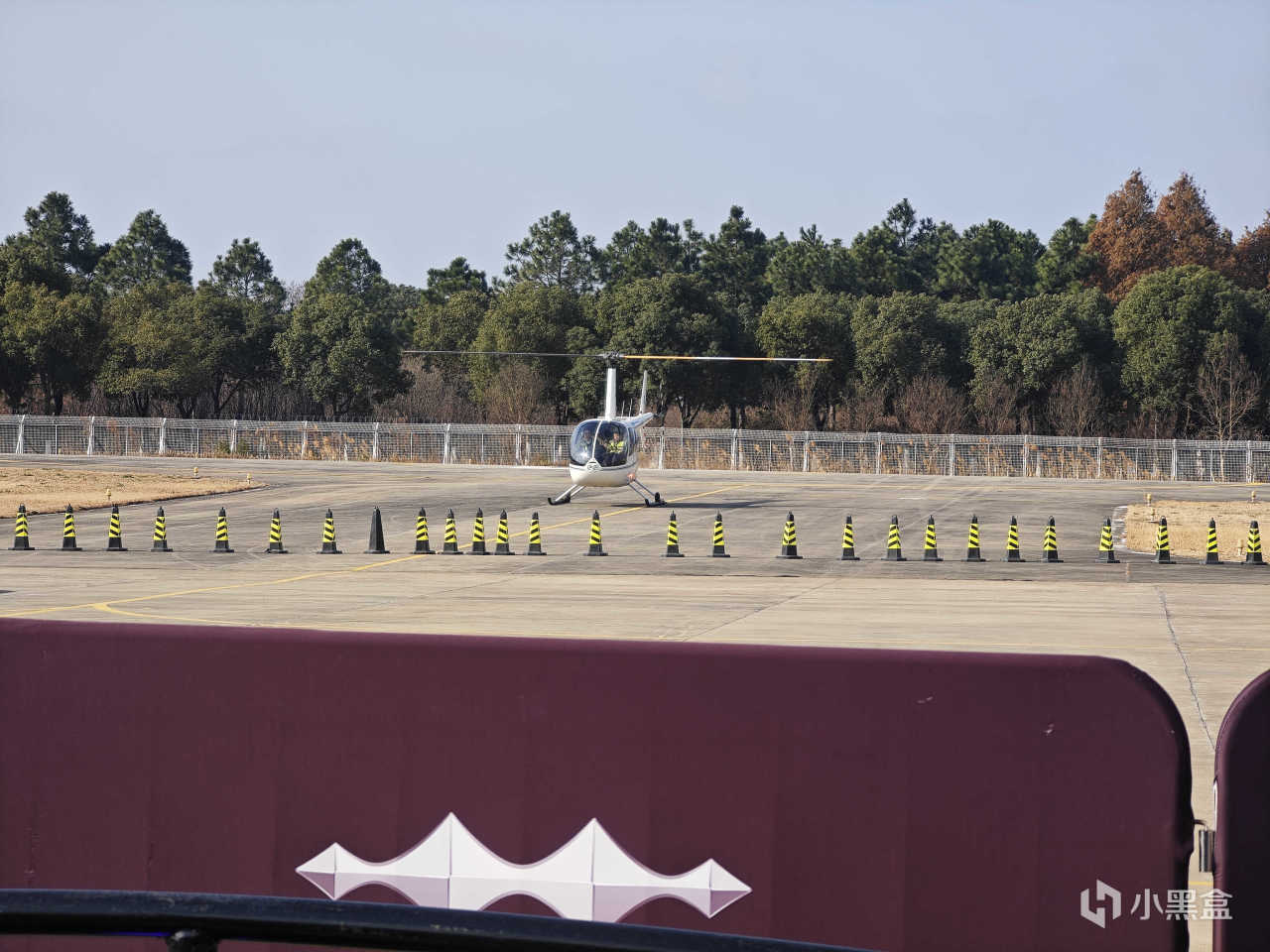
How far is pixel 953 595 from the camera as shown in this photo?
23500 millimetres

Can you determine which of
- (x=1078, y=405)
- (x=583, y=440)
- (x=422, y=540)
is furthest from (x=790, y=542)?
(x=1078, y=405)

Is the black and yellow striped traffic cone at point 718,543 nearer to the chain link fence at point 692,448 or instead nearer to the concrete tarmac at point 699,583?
the concrete tarmac at point 699,583

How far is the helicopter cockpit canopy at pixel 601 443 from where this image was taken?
39125mm

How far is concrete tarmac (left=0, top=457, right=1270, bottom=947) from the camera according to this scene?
1845 centimetres

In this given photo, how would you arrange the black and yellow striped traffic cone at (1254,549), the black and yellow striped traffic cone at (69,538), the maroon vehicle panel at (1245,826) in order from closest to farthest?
the maroon vehicle panel at (1245,826)
the black and yellow striped traffic cone at (1254,549)
the black and yellow striped traffic cone at (69,538)

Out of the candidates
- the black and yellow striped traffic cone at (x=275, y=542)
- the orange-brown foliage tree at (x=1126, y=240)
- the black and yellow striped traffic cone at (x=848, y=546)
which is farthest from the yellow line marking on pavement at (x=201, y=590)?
the orange-brown foliage tree at (x=1126, y=240)

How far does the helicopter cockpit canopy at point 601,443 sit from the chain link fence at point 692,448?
28864 mm

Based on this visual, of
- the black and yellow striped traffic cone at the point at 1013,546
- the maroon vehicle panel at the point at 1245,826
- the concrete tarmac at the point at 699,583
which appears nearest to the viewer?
the maroon vehicle panel at the point at 1245,826

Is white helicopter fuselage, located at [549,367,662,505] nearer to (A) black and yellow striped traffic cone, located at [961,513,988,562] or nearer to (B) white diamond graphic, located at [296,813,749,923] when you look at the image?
(A) black and yellow striped traffic cone, located at [961,513,988,562]

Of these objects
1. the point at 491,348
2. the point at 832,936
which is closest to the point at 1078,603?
the point at 832,936

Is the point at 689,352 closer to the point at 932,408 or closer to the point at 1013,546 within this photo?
the point at 932,408

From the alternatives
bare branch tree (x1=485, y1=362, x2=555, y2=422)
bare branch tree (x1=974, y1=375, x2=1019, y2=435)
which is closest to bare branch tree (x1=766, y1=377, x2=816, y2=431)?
bare branch tree (x1=974, y1=375, x2=1019, y2=435)

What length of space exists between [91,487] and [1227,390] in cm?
5024

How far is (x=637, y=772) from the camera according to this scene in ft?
18.5
